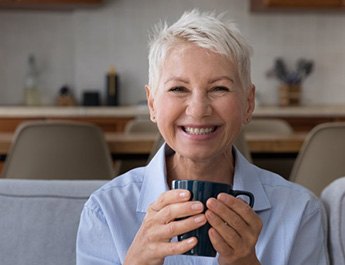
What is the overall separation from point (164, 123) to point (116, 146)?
174 cm

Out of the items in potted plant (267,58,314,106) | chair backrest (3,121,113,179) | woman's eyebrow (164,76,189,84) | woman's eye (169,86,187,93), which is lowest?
potted plant (267,58,314,106)

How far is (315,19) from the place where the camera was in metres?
5.73

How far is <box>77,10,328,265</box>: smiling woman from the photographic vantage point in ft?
4.54

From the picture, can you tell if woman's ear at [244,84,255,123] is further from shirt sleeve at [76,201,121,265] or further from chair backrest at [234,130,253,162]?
chair backrest at [234,130,253,162]

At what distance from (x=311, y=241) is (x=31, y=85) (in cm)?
442

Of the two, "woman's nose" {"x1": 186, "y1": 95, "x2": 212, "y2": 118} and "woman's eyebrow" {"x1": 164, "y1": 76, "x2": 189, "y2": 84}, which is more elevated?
"woman's eyebrow" {"x1": 164, "y1": 76, "x2": 189, "y2": 84}

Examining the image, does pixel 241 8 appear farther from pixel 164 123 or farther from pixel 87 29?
pixel 164 123

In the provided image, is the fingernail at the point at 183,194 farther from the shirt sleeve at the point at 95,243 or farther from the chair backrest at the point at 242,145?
the chair backrest at the point at 242,145

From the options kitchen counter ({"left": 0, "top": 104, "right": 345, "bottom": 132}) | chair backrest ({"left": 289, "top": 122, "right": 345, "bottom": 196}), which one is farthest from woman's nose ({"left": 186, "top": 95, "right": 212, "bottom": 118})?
kitchen counter ({"left": 0, "top": 104, "right": 345, "bottom": 132})

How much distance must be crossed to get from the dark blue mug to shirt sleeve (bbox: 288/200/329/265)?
1.03 ft

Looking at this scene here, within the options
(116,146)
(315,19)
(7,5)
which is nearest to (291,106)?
(315,19)

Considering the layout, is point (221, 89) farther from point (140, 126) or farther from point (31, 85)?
point (31, 85)

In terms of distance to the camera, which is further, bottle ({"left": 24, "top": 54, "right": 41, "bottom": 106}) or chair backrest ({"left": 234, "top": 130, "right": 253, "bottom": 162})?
bottle ({"left": 24, "top": 54, "right": 41, "bottom": 106})

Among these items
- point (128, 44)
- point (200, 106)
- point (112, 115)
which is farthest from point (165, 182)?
point (128, 44)
